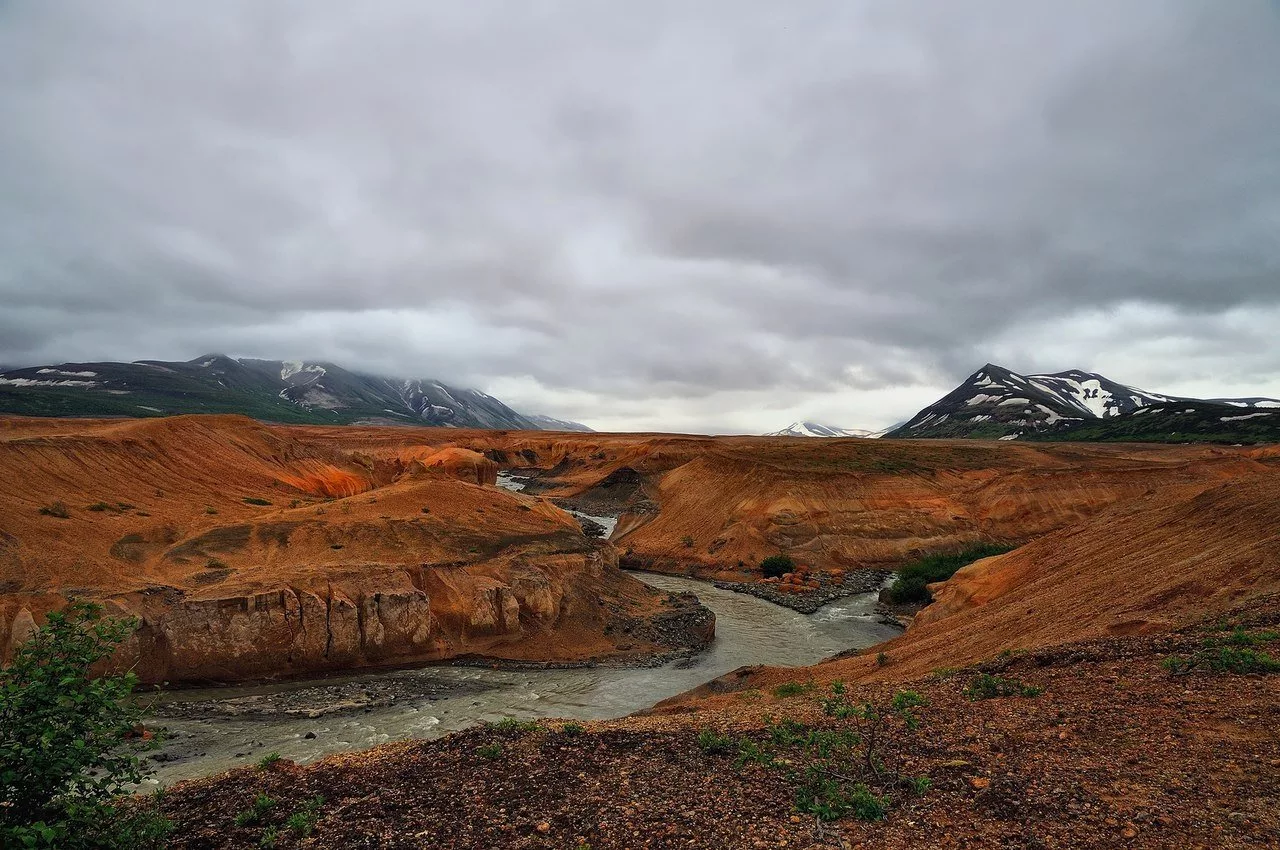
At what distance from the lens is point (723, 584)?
4459 cm

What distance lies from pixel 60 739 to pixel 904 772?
34.5ft

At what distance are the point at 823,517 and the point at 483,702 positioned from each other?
37208 millimetres

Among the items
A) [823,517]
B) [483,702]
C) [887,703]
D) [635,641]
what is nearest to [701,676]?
[635,641]

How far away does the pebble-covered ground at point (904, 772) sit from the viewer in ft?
24.3

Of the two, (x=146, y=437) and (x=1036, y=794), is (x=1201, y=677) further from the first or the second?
(x=146, y=437)

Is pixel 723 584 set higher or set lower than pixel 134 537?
lower

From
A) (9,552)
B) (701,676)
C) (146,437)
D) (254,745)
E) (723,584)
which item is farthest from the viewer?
(723,584)

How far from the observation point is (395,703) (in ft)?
71.6

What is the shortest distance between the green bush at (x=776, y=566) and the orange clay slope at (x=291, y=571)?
1343cm

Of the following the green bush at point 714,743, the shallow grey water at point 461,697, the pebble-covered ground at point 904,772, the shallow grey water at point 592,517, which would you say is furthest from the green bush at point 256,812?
the shallow grey water at point 592,517

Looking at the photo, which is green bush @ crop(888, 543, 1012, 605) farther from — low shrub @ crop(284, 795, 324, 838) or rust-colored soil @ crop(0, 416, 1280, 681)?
low shrub @ crop(284, 795, 324, 838)

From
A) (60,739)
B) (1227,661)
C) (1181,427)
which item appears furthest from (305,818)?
(1181,427)

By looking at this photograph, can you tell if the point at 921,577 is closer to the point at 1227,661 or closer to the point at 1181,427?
the point at 1227,661

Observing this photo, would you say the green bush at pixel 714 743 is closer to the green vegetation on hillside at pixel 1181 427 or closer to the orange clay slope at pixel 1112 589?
the orange clay slope at pixel 1112 589
